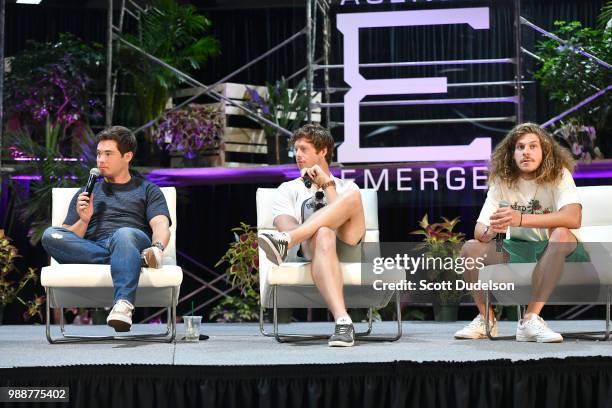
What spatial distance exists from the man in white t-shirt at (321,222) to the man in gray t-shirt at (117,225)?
51 centimetres

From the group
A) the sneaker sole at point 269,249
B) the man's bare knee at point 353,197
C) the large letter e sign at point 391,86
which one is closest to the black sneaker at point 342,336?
the sneaker sole at point 269,249

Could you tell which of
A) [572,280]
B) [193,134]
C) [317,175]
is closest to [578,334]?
[572,280]

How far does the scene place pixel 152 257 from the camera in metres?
3.62

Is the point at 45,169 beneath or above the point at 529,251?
above

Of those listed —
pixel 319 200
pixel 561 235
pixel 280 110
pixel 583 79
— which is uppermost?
pixel 583 79

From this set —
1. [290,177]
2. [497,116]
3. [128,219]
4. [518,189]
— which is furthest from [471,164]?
[128,219]

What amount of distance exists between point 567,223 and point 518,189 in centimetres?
27

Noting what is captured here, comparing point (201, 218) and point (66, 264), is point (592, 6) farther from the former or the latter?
point (66, 264)

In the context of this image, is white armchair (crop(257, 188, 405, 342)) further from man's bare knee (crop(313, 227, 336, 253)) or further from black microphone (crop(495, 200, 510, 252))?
black microphone (crop(495, 200, 510, 252))

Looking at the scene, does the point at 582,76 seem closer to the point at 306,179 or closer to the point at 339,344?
the point at 306,179

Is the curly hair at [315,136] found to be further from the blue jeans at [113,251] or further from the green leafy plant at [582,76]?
the green leafy plant at [582,76]

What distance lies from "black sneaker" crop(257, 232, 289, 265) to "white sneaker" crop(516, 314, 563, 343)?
966mm

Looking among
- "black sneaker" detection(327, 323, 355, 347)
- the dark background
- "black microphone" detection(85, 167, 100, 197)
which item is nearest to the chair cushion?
"black microphone" detection(85, 167, 100, 197)

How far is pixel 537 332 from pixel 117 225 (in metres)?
1.79
